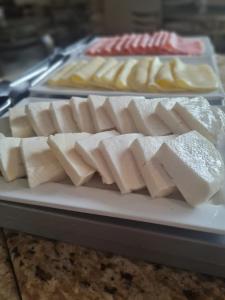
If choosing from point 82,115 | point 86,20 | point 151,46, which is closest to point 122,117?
point 82,115

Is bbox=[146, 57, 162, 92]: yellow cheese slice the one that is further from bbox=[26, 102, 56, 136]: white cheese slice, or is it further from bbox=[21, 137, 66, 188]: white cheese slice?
bbox=[21, 137, 66, 188]: white cheese slice

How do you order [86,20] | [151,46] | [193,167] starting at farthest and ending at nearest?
1. [86,20]
2. [151,46]
3. [193,167]

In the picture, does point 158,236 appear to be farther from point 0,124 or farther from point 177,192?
point 0,124

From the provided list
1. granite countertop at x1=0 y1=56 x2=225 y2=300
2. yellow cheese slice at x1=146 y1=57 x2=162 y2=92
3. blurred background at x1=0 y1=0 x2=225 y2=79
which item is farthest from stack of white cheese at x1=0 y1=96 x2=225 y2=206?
blurred background at x1=0 y1=0 x2=225 y2=79

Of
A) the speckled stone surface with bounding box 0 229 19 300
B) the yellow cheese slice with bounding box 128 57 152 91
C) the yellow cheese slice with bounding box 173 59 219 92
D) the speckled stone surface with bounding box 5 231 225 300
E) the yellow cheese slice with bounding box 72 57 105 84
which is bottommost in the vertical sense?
the speckled stone surface with bounding box 5 231 225 300

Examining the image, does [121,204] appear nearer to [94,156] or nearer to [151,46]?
[94,156]
